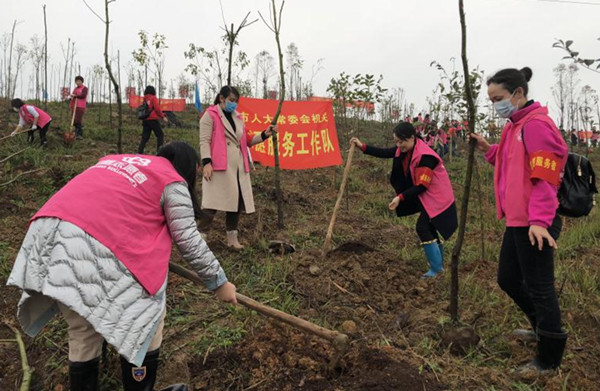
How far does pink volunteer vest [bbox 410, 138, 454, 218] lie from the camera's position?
127 inches

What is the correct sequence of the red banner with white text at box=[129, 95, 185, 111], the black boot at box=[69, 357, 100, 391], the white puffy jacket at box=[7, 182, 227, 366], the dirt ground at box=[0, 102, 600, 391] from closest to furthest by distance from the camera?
the white puffy jacket at box=[7, 182, 227, 366], the black boot at box=[69, 357, 100, 391], the dirt ground at box=[0, 102, 600, 391], the red banner with white text at box=[129, 95, 185, 111]

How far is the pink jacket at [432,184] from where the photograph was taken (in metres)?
3.23

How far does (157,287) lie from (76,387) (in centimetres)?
51

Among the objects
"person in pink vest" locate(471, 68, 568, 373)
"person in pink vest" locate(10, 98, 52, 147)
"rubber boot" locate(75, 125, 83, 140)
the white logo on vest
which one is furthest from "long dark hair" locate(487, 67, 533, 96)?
"rubber boot" locate(75, 125, 83, 140)

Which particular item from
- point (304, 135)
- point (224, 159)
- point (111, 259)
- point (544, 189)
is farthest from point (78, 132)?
point (544, 189)

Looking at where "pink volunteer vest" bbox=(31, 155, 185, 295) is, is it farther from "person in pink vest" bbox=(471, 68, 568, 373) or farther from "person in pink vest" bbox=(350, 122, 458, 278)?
"person in pink vest" bbox=(350, 122, 458, 278)

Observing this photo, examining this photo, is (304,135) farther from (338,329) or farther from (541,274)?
(541,274)

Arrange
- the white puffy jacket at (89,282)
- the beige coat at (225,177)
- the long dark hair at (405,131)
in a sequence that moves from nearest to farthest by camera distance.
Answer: the white puffy jacket at (89,282)
the long dark hair at (405,131)
the beige coat at (225,177)

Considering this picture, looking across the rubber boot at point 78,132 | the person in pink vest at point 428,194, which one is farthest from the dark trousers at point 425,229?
the rubber boot at point 78,132

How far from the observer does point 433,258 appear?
10.8 feet

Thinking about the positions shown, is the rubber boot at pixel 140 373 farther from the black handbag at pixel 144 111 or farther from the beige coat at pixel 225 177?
the black handbag at pixel 144 111

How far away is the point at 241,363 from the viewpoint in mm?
2092

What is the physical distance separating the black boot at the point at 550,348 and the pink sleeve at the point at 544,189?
550mm

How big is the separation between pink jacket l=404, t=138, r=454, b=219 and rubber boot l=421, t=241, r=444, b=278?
236 mm
